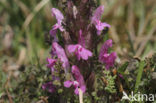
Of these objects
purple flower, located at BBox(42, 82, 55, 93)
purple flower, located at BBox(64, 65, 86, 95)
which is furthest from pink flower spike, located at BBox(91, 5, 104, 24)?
purple flower, located at BBox(42, 82, 55, 93)

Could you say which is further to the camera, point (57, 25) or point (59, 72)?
point (57, 25)

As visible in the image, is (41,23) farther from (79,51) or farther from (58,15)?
(79,51)

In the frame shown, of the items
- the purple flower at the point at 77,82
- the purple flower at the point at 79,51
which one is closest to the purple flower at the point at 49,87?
the purple flower at the point at 77,82

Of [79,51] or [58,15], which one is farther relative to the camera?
[58,15]

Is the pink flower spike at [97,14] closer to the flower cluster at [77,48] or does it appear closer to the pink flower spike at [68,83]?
the flower cluster at [77,48]

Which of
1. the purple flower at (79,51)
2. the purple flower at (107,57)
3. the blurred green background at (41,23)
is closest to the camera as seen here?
the purple flower at (79,51)

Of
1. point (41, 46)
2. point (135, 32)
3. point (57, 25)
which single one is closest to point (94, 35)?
point (57, 25)

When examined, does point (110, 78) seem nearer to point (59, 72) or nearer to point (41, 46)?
point (59, 72)

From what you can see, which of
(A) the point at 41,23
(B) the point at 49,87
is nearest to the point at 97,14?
(B) the point at 49,87
